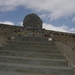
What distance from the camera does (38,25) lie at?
1222cm

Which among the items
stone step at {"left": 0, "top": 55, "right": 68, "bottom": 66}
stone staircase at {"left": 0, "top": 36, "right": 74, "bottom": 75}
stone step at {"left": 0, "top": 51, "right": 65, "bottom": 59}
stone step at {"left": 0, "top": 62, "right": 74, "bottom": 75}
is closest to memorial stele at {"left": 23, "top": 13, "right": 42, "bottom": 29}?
stone staircase at {"left": 0, "top": 36, "right": 74, "bottom": 75}

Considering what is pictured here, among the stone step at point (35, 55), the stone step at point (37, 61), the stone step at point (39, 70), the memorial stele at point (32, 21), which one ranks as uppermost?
the memorial stele at point (32, 21)

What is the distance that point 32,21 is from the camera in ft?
40.2

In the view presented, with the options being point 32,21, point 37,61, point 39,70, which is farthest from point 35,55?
point 32,21

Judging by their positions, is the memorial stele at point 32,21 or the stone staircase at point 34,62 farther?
the memorial stele at point 32,21

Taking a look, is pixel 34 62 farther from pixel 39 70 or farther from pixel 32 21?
pixel 32 21

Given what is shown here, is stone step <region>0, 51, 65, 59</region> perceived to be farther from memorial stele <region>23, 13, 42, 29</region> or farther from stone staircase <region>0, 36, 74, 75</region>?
memorial stele <region>23, 13, 42, 29</region>

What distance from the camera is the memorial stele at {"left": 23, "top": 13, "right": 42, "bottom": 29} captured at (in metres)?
12.2

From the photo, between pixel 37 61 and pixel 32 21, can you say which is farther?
pixel 32 21

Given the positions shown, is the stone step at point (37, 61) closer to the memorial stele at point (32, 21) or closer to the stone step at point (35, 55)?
the stone step at point (35, 55)

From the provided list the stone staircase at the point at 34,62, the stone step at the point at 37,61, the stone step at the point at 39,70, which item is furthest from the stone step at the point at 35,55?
the stone step at the point at 39,70

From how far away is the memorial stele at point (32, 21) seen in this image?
1216 cm

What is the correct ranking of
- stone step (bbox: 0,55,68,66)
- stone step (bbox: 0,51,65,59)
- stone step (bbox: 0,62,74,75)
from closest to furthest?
stone step (bbox: 0,62,74,75) → stone step (bbox: 0,55,68,66) → stone step (bbox: 0,51,65,59)

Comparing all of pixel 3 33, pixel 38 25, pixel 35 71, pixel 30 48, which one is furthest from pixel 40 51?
pixel 38 25
